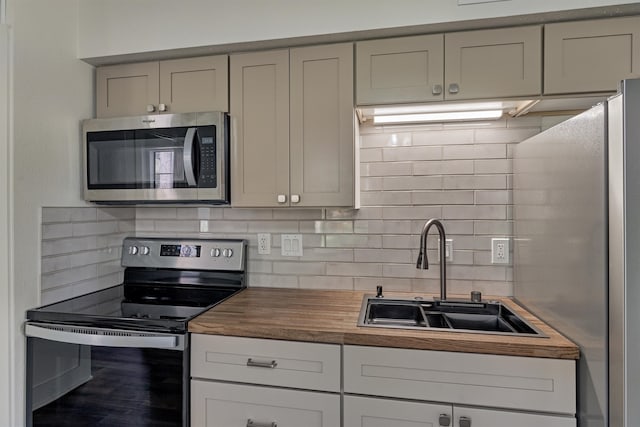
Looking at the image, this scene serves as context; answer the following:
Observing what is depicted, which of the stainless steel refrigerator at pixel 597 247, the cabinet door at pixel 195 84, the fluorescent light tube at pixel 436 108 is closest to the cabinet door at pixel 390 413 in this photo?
the stainless steel refrigerator at pixel 597 247

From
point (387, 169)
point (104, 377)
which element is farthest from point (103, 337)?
point (387, 169)

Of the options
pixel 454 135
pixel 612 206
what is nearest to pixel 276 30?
pixel 454 135

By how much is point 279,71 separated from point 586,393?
168 cm

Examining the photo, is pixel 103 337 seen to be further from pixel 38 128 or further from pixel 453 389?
pixel 453 389

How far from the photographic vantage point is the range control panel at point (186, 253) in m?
2.08

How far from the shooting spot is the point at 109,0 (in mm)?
1852

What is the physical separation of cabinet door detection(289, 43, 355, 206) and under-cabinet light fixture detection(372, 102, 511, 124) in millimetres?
191

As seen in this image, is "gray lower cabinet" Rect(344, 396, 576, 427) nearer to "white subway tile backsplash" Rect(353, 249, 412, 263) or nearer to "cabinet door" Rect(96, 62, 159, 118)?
"white subway tile backsplash" Rect(353, 249, 412, 263)

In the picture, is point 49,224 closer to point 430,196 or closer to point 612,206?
point 430,196

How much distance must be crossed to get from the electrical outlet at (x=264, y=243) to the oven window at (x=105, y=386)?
2.47ft

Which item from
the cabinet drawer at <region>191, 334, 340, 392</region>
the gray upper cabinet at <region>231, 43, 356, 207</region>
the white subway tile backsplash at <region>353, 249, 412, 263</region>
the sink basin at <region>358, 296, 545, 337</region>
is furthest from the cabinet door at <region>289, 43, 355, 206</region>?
the cabinet drawer at <region>191, 334, 340, 392</region>

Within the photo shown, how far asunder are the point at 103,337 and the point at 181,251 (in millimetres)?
707

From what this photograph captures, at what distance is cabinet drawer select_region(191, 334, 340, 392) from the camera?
4.55ft

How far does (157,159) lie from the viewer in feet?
6.05
